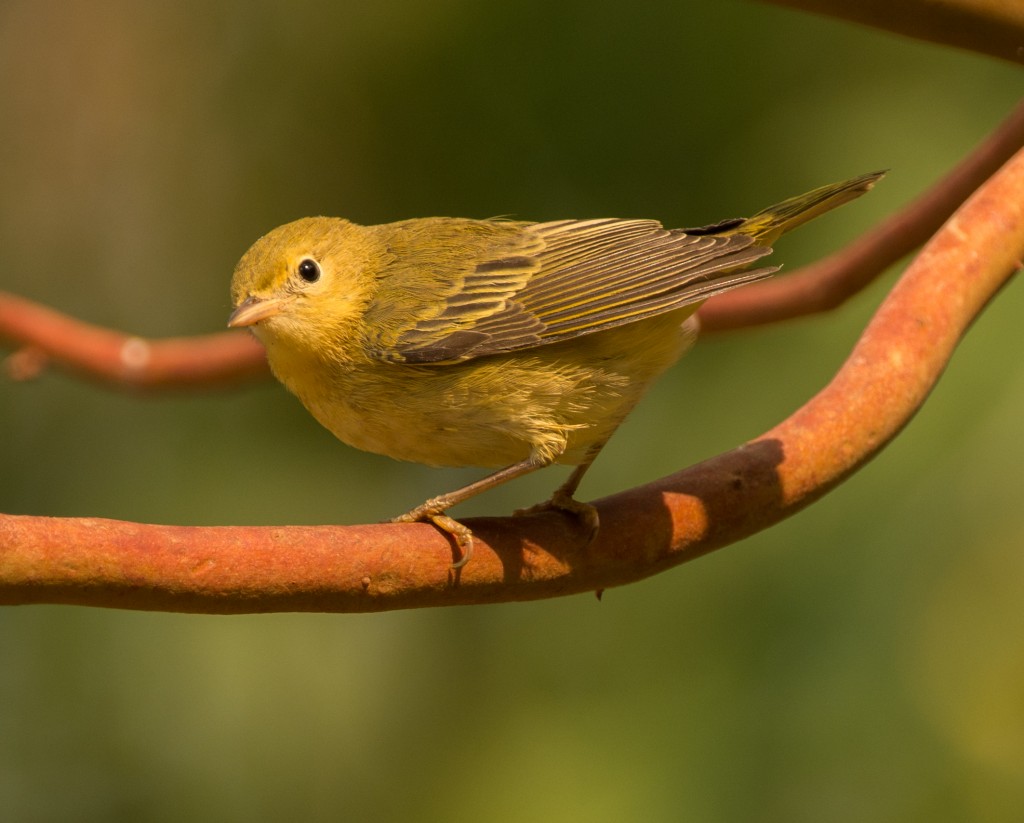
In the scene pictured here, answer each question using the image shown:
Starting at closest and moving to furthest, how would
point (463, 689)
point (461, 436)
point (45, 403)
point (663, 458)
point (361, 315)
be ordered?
1. point (461, 436)
2. point (361, 315)
3. point (663, 458)
4. point (463, 689)
5. point (45, 403)

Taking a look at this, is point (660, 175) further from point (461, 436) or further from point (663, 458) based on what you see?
point (461, 436)

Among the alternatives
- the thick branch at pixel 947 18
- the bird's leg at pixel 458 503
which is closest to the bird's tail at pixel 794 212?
the thick branch at pixel 947 18

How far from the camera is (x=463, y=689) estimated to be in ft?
16.9

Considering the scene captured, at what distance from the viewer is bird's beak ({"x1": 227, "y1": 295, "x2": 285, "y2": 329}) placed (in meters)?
2.97

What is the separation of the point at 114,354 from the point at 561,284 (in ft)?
5.72

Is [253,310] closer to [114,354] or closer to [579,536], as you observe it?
[579,536]

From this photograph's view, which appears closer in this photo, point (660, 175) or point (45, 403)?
point (660, 175)

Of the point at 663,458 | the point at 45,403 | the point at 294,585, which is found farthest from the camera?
the point at 45,403

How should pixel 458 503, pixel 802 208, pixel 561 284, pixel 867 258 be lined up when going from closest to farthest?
pixel 458 503, pixel 802 208, pixel 561 284, pixel 867 258

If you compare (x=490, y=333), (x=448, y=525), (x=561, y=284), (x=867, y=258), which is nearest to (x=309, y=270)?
(x=490, y=333)

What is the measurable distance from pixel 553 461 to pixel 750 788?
4.87ft

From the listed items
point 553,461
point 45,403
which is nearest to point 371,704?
point 45,403

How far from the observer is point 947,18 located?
2.53 metres

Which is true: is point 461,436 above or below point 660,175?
below
